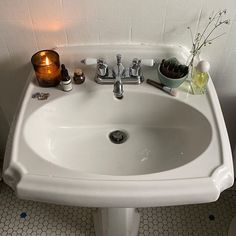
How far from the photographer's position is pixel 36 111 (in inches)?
35.2

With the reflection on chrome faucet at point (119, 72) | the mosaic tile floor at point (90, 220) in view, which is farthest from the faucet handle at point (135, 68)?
the mosaic tile floor at point (90, 220)

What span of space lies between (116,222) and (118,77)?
59cm

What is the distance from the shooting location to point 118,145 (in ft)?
3.20

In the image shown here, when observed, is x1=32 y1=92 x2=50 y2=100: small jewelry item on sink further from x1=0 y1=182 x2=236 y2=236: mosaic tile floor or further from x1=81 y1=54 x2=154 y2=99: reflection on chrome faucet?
x1=0 y1=182 x2=236 y2=236: mosaic tile floor

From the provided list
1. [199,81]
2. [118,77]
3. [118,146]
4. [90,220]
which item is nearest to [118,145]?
[118,146]

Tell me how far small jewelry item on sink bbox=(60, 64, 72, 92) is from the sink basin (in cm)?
3

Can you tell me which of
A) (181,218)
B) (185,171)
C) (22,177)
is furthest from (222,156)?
(181,218)

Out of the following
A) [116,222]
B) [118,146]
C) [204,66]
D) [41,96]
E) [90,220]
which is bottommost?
[90,220]

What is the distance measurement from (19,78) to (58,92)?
0.91 feet

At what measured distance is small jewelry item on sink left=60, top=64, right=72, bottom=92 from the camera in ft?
3.04

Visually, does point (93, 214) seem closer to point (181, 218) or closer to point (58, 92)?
point (181, 218)

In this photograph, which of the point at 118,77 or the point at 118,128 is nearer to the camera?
the point at 118,77

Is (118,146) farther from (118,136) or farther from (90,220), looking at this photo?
(90,220)

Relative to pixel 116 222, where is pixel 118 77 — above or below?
above
